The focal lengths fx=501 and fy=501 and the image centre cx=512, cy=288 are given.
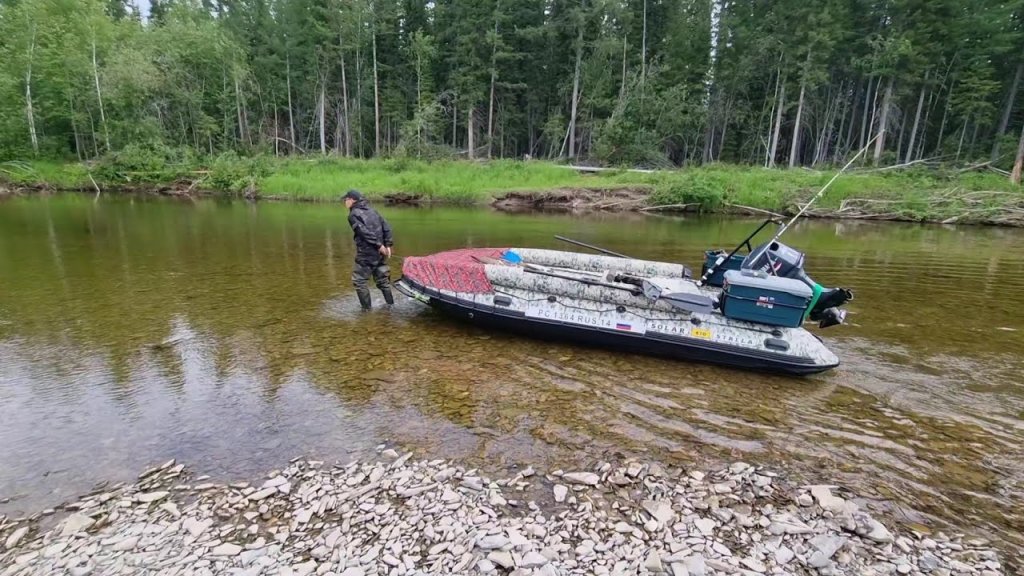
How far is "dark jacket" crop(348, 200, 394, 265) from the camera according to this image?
7.75m

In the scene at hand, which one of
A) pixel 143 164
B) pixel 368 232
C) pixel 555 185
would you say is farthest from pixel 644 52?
pixel 368 232

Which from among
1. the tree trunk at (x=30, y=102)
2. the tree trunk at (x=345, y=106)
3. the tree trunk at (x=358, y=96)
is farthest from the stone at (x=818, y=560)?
the tree trunk at (x=30, y=102)

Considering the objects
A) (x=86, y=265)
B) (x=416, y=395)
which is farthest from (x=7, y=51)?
(x=416, y=395)

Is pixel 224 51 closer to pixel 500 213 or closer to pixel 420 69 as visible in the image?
pixel 420 69

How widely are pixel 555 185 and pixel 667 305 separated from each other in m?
23.2

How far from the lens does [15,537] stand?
10.9 ft

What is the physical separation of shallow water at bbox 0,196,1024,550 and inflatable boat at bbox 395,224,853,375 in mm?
316

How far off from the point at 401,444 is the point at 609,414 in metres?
2.11

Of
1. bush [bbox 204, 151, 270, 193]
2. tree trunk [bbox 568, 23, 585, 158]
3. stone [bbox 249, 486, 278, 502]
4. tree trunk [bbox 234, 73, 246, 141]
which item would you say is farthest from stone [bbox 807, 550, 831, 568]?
tree trunk [bbox 234, 73, 246, 141]

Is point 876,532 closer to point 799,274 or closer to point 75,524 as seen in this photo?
point 799,274

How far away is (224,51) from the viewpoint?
37.4 metres

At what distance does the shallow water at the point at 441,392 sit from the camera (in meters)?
4.29

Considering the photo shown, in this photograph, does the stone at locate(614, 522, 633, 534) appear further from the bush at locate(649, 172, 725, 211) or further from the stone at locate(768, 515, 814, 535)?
the bush at locate(649, 172, 725, 211)

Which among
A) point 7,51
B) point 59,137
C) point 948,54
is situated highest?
point 948,54
